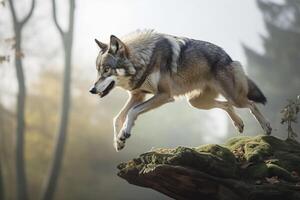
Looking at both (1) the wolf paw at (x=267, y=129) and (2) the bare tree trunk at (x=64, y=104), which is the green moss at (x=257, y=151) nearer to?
(1) the wolf paw at (x=267, y=129)

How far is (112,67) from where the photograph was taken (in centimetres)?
613

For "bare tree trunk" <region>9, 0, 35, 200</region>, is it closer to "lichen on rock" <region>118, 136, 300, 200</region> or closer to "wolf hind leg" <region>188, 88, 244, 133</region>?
"wolf hind leg" <region>188, 88, 244, 133</region>

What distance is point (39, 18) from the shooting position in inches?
804

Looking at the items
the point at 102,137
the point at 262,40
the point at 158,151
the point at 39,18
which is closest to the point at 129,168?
the point at 158,151

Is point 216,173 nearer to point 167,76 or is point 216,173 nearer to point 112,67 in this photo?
point 167,76

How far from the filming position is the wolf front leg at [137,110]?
5.84 m

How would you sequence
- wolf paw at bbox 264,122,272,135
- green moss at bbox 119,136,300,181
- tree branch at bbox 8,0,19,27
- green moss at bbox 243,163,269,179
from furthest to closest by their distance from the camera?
tree branch at bbox 8,0,19,27 → wolf paw at bbox 264,122,272,135 → green moss at bbox 243,163,269,179 → green moss at bbox 119,136,300,181

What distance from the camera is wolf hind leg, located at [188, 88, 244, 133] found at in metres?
7.23

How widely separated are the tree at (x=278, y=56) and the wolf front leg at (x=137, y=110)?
72.5 ft

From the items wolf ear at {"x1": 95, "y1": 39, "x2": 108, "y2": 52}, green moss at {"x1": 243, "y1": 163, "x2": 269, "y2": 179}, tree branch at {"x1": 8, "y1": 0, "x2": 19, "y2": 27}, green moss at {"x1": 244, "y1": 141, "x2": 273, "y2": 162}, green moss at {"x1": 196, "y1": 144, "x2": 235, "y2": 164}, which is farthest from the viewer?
tree branch at {"x1": 8, "y1": 0, "x2": 19, "y2": 27}

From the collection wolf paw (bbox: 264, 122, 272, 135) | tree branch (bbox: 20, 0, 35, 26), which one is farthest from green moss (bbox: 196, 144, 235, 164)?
tree branch (bbox: 20, 0, 35, 26)

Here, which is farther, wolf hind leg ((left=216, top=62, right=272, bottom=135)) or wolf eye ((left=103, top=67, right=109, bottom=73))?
wolf hind leg ((left=216, top=62, right=272, bottom=135))

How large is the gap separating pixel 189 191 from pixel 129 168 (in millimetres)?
759

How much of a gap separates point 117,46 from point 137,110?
0.84m
